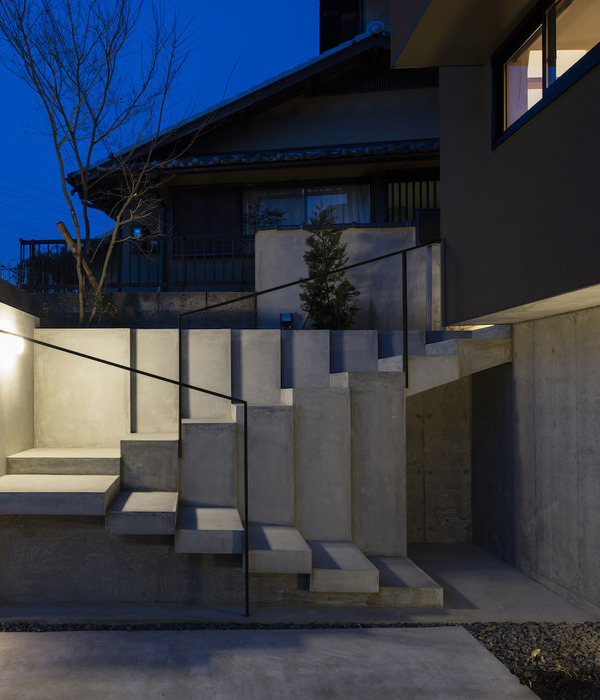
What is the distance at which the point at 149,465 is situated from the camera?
4.88 meters

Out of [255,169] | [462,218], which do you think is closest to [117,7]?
[255,169]

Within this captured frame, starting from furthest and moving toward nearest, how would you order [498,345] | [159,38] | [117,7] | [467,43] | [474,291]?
[159,38] < [117,7] < [498,345] < [474,291] < [467,43]

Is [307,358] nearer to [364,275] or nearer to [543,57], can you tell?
[364,275]

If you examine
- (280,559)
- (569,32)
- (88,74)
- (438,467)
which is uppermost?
(88,74)

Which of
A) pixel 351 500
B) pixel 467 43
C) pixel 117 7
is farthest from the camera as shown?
pixel 117 7

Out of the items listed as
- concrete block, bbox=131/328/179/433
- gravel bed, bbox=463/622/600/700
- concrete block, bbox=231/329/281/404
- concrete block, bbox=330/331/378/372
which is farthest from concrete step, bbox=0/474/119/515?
gravel bed, bbox=463/622/600/700

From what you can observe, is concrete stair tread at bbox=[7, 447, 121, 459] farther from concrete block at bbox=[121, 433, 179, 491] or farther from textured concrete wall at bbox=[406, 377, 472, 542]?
textured concrete wall at bbox=[406, 377, 472, 542]

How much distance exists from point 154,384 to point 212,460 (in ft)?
4.06

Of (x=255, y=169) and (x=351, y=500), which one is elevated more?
(x=255, y=169)

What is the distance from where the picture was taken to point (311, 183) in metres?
9.47

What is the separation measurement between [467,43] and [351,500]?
3.84 metres

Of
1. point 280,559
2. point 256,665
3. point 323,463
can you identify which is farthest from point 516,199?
point 256,665

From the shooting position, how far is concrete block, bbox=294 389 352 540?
502 centimetres

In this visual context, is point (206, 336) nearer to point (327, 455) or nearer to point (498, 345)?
point (327, 455)
